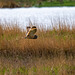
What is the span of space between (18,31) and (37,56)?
2806mm

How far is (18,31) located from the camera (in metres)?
9.88

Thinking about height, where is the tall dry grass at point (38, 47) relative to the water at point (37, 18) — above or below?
below

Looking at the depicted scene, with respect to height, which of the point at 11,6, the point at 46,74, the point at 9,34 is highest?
the point at 11,6

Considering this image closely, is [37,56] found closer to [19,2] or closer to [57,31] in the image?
[57,31]

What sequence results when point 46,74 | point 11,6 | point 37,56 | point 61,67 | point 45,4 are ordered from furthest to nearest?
point 45,4
point 11,6
point 37,56
point 61,67
point 46,74

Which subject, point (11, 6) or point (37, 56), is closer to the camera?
point (37, 56)

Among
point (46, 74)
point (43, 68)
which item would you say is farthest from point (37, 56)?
point (46, 74)

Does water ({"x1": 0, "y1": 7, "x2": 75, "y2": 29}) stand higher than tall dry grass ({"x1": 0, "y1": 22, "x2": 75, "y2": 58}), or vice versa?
water ({"x1": 0, "y1": 7, "x2": 75, "y2": 29})

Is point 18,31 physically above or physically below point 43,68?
above

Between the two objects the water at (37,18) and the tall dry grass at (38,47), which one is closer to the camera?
the tall dry grass at (38,47)

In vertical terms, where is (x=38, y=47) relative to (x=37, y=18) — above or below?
below

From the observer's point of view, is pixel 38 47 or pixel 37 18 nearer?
pixel 38 47

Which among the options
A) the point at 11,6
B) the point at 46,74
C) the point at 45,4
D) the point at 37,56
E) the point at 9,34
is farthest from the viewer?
the point at 45,4

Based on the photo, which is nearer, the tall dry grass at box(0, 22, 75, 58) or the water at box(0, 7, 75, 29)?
the tall dry grass at box(0, 22, 75, 58)
